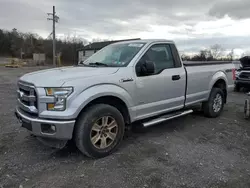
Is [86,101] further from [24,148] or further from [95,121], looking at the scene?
[24,148]

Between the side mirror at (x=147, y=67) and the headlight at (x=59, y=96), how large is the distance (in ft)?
4.52

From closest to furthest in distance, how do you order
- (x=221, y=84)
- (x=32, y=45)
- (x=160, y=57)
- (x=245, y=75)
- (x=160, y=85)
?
(x=160, y=85)
(x=160, y=57)
(x=221, y=84)
(x=245, y=75)
(x=32, y=45)

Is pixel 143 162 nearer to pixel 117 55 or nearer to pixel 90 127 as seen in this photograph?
pixel 90 127

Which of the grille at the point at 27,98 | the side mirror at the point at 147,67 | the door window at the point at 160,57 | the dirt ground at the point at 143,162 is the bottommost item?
the dirt ground at the point at 143,162

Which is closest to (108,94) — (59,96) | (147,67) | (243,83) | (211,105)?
(59,96)

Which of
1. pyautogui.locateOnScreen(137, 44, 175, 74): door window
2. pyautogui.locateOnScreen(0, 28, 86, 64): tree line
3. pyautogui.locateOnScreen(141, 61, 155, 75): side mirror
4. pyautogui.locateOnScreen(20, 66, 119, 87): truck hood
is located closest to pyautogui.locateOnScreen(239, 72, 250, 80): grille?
pyautogui.locateOnScreen(137, 44, 175, 74): door window

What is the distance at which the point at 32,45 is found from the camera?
178ft

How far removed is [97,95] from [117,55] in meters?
1.27

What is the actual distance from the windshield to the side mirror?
278 mm

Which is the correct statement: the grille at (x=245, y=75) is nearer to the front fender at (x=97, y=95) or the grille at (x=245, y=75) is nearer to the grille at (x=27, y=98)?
the front fender at (x=97, y=95)

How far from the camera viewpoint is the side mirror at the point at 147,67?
12.6 feet

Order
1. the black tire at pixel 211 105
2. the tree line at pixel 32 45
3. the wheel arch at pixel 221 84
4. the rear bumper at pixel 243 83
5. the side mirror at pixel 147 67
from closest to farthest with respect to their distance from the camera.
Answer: the side mirror at pixel 147 67, the black tire at pixel 211 105, the wheel arch at pixel 221 84, the rear bumper at pixel 243 83, the tree line at pixel 32 45

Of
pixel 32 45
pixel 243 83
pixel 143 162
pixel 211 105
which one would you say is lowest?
pixel 143 162

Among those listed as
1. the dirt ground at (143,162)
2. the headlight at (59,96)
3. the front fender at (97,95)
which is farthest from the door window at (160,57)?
the headlight at (59,96)
